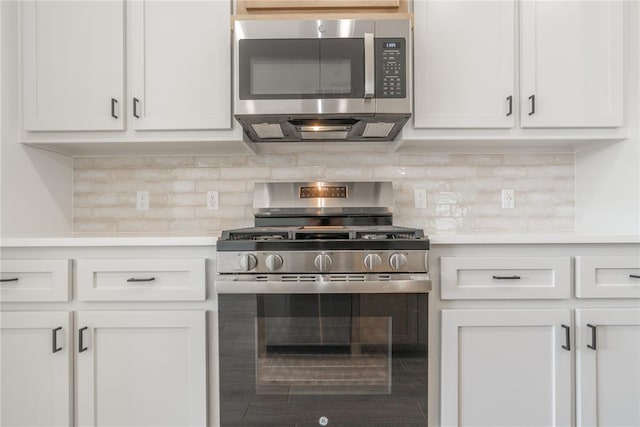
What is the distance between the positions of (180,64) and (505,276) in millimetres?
1615

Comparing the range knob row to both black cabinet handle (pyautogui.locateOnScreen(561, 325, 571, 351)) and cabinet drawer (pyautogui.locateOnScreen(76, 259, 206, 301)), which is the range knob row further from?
black cabinet handle (pyautogui.locateOnScreen(561, 325, 571, 351))

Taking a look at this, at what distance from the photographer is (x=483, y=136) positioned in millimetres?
1821

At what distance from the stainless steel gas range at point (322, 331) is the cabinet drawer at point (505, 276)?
14 cm

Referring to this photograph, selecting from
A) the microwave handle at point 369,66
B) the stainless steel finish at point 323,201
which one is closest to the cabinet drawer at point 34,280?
the stainless steel finish at point 323,201

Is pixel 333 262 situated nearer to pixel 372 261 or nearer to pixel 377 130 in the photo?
pixel 372 261

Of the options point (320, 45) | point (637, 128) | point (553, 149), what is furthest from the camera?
point (553, 149)

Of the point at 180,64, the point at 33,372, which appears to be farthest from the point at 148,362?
the point at 180,64

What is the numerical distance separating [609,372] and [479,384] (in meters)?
0.49

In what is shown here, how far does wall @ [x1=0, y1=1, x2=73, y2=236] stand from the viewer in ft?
5.65

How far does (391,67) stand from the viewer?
1.65 meters

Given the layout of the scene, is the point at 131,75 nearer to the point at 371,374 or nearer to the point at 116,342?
the point at 116,342

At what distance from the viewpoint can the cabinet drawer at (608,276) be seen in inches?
59.9

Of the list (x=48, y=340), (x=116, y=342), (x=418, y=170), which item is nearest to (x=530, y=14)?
(x=418, y=170)

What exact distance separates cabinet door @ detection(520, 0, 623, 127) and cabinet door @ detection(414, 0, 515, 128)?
0.09m
